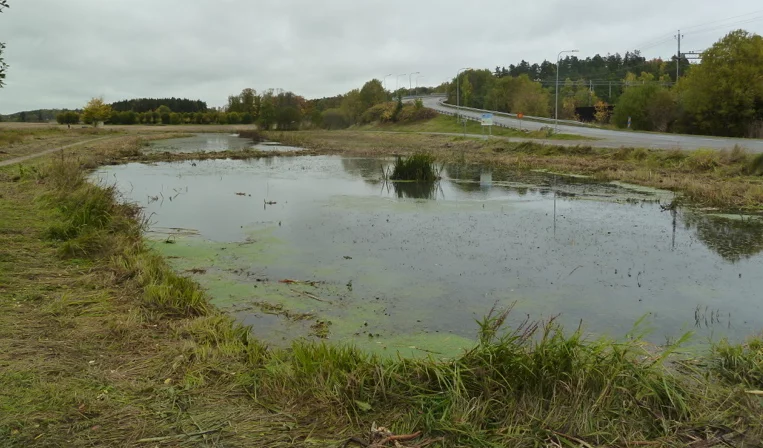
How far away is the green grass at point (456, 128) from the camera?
31375 millimetres

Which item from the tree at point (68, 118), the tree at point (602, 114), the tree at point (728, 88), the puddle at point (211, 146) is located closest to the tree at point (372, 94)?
the tree at point (602, 114)

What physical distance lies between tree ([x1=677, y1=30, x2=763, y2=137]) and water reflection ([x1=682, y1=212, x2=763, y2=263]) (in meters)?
23.9

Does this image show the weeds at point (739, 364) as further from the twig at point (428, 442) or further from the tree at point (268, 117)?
the tree at point (268, 117)

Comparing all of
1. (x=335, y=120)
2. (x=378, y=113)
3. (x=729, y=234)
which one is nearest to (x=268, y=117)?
(x=335, y=120)

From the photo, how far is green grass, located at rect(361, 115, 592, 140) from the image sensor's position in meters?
31.4

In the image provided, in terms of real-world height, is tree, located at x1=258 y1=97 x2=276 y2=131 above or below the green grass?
above

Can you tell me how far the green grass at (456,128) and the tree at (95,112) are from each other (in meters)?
39.5

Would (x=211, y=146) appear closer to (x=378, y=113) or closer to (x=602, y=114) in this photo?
(x=378, y=113)

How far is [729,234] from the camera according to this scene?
10.3m

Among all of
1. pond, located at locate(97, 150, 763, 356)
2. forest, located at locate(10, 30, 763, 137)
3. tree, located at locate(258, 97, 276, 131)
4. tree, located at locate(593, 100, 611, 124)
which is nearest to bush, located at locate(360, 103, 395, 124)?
forest, located at locate(10, 30, 763, 137)

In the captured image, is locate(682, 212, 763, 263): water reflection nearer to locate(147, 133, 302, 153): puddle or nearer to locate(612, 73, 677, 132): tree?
locate(612, 73, 677, 132): tree

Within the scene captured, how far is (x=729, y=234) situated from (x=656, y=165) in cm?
958

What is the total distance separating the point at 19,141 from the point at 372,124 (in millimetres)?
42131

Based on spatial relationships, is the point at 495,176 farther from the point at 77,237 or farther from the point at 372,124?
the point at 372,124
